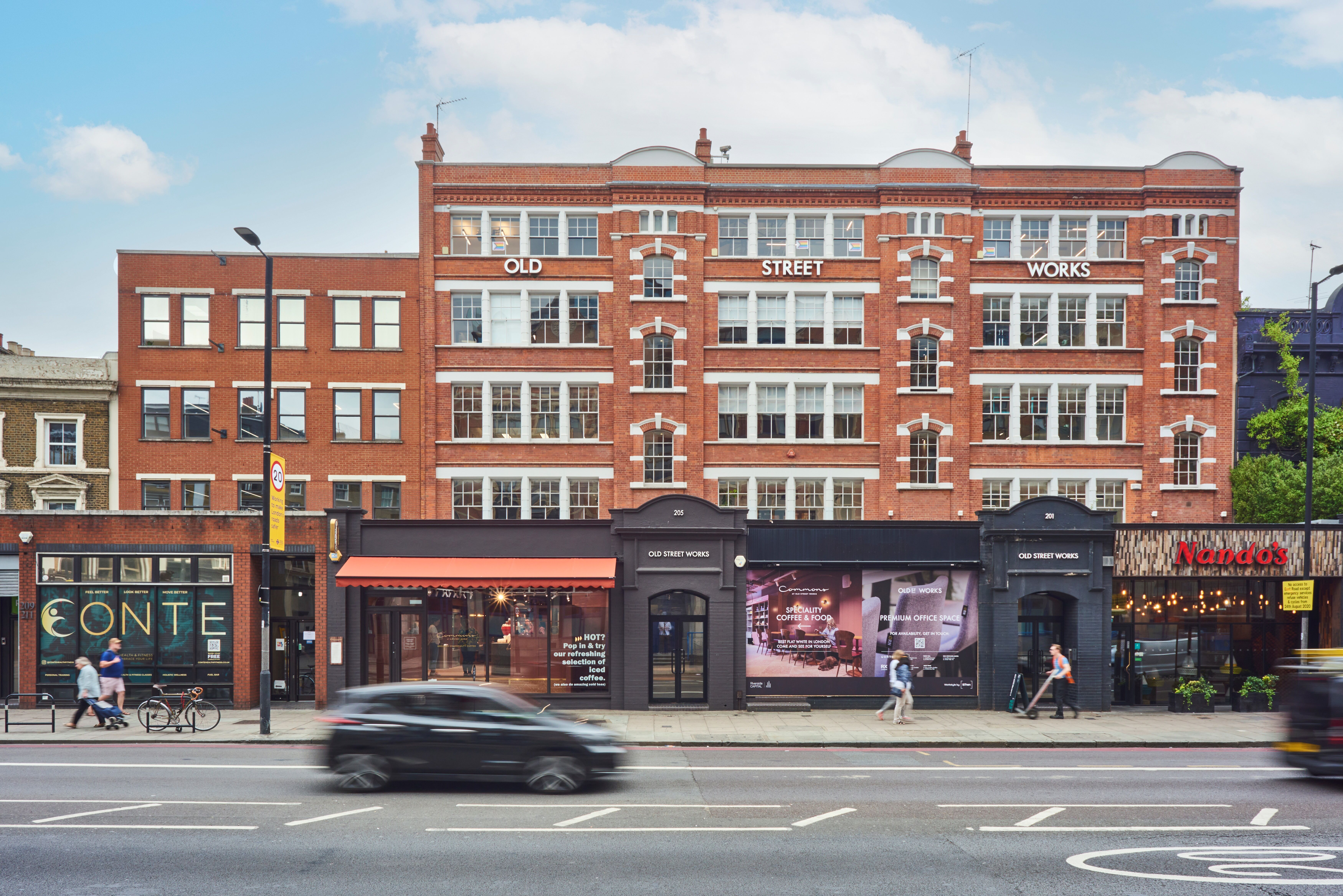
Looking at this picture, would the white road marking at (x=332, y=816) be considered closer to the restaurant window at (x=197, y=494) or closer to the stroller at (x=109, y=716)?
the stroller at (x=109, y=716)

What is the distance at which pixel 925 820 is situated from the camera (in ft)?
42.2

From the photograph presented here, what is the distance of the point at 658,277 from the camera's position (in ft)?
102

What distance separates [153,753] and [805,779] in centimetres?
1319

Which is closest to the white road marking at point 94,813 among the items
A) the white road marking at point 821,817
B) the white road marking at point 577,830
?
the white road marking at point 577,830

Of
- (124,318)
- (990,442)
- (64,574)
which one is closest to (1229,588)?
(990,442)

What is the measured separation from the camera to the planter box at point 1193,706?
82.6 ft

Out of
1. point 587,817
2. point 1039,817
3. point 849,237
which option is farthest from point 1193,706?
point 587,817

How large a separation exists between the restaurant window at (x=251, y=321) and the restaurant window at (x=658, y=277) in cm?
1281

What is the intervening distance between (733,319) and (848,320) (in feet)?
13.0

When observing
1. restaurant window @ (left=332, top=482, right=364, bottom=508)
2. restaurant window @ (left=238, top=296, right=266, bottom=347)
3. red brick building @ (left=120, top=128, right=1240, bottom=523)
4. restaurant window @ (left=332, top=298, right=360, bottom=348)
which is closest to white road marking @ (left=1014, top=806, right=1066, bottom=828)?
red brick building @ (left=120, top=128, right=1240, bottom=523)

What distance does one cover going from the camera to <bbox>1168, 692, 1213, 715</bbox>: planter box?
25.2 m

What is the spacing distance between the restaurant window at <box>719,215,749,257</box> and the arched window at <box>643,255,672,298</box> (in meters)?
1.95

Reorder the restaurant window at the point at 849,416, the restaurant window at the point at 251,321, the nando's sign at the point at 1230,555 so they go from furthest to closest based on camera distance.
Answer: the restaurant window at the point at 849,416 → the restaurant window at the point at 251,321 → the nando's sign at the point at 1230,555

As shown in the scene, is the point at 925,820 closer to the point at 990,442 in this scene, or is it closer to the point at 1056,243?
the point at 990,442
